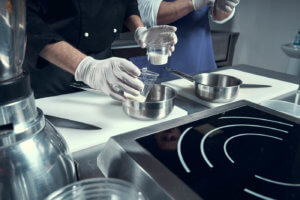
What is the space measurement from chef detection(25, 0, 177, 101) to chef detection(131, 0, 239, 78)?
24cm

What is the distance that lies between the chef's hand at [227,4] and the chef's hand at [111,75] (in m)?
0.95

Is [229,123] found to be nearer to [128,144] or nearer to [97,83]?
[128,144]

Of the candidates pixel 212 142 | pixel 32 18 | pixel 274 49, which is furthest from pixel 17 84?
pixel 274 49

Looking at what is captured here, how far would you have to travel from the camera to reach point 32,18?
85cm

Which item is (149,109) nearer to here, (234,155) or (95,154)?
(95,154)

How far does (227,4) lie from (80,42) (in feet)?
2.96

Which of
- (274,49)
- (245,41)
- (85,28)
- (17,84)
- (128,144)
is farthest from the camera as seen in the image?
(245,41)

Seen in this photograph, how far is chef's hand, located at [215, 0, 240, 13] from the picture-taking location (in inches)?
55.8

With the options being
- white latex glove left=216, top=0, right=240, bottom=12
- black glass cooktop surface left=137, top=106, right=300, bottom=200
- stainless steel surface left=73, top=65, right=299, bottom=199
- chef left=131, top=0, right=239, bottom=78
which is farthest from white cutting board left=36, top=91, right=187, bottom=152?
white latex glove left=216, top=0, right=240, bottom=12

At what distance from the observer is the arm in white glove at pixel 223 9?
143 centimetres

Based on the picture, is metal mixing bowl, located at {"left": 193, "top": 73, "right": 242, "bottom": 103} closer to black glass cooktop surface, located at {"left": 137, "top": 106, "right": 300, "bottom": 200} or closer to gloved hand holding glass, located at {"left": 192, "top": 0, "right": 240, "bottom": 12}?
black glass cooktop surface, located at {"left": 137, "top": 106, "right": 300, "bottom": 200}

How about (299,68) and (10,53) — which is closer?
(10,53)

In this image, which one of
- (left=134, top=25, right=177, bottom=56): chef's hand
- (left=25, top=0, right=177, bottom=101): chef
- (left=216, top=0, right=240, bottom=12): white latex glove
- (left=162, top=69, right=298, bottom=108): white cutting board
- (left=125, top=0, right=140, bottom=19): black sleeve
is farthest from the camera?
(left=216, top=0, right=240, bottom=12): white latex glove

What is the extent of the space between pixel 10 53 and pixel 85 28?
74 centimetres
